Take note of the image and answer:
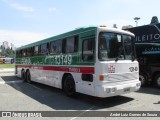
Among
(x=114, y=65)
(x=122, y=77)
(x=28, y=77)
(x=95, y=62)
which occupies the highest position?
(x=95, y=62)

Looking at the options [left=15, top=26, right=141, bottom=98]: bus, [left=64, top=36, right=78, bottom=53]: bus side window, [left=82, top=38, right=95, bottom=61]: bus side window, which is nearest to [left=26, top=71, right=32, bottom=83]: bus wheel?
[left=15, top=26, right=141, bottom=98]: bus

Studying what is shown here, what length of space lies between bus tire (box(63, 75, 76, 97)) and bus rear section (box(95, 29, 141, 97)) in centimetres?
195

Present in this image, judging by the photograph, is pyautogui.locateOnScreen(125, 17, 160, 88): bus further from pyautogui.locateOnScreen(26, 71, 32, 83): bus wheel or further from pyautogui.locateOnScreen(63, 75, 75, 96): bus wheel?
pyautogui.locateOnScreen(26, 71, 32, 83): bus wheel

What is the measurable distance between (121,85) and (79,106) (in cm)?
167

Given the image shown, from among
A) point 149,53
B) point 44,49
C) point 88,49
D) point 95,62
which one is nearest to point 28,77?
point 44,49

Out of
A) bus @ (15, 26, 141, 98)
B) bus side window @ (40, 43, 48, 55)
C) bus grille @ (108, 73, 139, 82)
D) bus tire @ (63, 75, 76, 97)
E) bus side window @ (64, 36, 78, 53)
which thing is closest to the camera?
bus @ (15, 26, 141, 98)

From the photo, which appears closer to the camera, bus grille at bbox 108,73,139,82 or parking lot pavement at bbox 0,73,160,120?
parking lot pavement at bbox 0,73,160,120

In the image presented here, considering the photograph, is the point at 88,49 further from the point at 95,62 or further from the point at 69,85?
the point at 69,85

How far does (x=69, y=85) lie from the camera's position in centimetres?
997

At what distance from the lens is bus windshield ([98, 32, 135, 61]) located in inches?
321

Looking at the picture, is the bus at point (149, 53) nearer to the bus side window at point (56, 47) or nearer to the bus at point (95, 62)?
the bus at point (95, 62)

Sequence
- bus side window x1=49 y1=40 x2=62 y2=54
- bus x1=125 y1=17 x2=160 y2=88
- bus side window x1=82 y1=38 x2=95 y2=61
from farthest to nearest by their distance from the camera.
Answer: bus x1=125 y1=17 x2=160 y2=88 < bus side window x1=49 y1=40 x2=62 y2=54 < bus side window x1=82 y1=38 x2=95 y2=61

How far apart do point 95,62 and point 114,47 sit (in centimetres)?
97

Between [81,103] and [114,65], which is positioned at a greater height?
[114,65]
